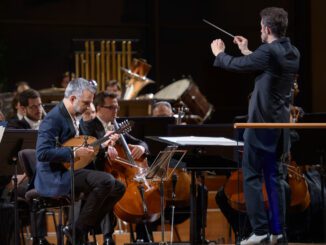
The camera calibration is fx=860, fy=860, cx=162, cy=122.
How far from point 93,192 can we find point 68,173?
246mm

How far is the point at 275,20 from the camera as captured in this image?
6090 millimetres

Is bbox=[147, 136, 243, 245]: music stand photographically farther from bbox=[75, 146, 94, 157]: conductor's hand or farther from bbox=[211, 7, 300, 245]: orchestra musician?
bbox=[75, 146, 94, 157]: conductor's hand

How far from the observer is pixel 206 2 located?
13234 mm

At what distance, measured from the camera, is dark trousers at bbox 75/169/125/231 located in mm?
6633

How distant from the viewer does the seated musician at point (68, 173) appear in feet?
21.4

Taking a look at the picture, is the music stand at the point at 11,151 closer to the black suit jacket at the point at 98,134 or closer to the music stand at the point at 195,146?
the black suit jacket at the point at 98,134

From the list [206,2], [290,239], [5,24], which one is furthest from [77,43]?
[290,239]

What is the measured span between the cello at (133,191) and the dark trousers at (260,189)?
1250mm

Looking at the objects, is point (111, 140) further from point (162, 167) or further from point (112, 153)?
point (162, 167)

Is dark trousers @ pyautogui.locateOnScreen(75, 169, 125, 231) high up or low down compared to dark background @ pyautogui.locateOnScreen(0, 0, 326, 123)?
down

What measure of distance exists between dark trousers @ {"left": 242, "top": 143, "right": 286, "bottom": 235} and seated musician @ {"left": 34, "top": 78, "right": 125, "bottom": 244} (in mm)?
1185

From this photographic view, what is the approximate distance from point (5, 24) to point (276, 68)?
6997 millimetres

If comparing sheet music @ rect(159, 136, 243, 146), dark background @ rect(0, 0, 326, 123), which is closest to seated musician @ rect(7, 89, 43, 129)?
sheet music @ rect(159, 136, 243, 146)

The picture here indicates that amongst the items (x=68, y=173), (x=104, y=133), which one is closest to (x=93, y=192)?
(x=68, y=173)
